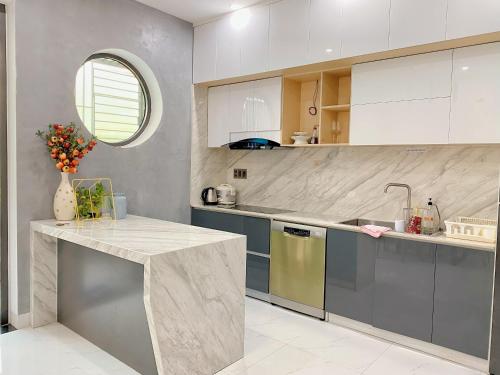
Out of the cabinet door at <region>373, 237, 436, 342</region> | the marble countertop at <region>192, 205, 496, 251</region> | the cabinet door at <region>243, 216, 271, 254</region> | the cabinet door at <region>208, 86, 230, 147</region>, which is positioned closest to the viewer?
the marble countertop at <region>192, 205, 496, 251</region>

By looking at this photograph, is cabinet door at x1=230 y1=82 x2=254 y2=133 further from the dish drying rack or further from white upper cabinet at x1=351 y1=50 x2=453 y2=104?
the dish drying rack

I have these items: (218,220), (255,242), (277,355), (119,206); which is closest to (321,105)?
(255,242)

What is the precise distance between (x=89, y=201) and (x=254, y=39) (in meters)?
2.05

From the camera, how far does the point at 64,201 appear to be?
2.88m

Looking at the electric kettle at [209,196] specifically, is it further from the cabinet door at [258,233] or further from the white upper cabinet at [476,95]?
the white upper cabinet at [476,95]

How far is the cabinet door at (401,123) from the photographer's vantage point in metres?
2.70

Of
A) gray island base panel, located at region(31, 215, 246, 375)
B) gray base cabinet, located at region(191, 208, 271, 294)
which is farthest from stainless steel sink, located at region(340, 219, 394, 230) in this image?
gray island base panel, located at region(31, 215, 246, 375)

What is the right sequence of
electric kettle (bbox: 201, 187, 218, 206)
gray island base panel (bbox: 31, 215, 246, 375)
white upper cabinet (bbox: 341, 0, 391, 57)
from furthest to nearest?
electric kettle (bbox: 201, 187, 218, 206), white upper cabinet (bbox: 341, 0, 391, 57), gray island base panel (bbox: 31, 215, 246, 375)

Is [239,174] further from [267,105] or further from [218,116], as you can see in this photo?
[267,105]

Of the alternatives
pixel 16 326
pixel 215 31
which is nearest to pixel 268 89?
pixel 215 31

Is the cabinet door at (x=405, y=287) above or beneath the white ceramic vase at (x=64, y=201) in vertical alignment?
beneath

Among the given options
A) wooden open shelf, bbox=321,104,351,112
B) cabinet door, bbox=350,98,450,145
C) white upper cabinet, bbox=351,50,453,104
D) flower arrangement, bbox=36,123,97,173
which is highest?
white upper cabinet, bbox=351,50,453,104

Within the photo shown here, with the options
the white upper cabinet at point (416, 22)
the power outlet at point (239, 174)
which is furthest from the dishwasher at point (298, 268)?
the white upper cabinet at point (416, 22)

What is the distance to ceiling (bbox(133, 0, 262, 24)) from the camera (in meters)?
3.46
